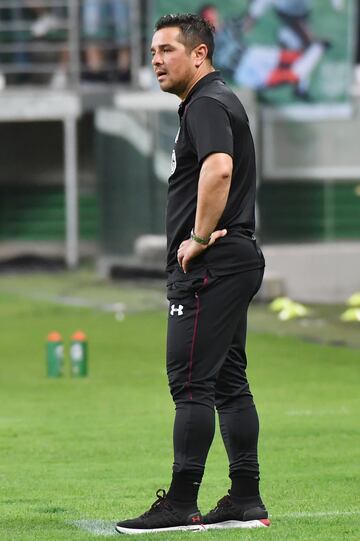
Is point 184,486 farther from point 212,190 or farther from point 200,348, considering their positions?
point 212,190

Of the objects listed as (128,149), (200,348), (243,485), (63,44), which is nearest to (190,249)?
(200,348)

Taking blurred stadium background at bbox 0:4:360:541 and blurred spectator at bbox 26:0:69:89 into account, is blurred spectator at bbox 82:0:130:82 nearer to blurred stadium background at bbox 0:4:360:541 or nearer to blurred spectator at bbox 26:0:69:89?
blurred stadium background at bbox 0:4:360:541

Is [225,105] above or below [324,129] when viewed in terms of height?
above

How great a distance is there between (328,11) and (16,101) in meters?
6.13

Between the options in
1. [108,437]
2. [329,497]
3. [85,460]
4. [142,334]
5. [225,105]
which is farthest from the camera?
[142,334]

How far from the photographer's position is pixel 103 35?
89.7 feet

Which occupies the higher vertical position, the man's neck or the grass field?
the man's neck

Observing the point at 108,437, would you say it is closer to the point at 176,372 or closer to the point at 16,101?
the point at 176,372

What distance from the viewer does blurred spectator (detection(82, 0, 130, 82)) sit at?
27172mm

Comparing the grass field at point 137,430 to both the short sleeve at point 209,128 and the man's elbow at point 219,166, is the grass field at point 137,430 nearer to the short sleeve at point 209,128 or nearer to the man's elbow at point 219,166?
the man's elbow at point 219,166

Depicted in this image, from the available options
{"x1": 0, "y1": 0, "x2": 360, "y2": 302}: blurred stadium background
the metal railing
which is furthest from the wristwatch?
the metal railing

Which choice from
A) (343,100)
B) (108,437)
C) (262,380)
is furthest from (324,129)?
(108,437)

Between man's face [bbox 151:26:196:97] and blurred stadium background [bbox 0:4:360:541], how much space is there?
186 cm

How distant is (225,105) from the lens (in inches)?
252
